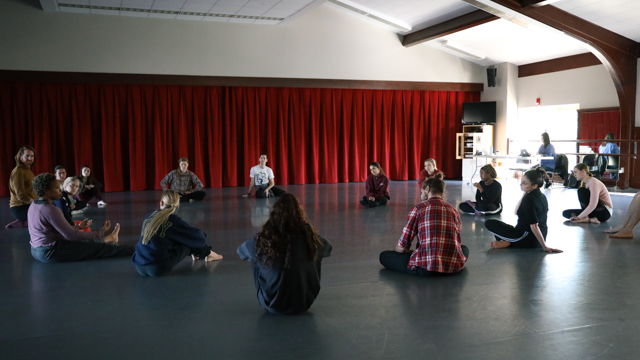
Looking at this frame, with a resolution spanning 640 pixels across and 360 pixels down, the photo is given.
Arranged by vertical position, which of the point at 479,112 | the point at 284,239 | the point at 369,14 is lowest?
the point at 284,239

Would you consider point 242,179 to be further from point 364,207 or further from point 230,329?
point 230,329

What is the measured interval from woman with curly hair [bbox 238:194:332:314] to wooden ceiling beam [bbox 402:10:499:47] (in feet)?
28.0

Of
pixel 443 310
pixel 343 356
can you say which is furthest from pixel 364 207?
pixel 343 356

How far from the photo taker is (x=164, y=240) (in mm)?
4117

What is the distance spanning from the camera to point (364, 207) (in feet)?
27.5

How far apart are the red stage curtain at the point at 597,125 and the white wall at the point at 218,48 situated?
3359mm

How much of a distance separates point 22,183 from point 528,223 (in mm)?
6074

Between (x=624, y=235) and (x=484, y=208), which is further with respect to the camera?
(x=484, y=208)

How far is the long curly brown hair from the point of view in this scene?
121 inches

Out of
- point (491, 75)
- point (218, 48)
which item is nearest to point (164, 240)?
point (218, 48)

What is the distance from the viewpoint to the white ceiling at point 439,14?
31.1 feet

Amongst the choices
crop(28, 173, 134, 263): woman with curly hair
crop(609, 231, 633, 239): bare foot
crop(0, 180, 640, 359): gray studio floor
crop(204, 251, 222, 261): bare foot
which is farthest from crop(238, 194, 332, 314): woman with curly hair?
crop(609, 231, 633, 239): bare foot

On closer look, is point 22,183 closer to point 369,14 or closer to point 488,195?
point 488,195

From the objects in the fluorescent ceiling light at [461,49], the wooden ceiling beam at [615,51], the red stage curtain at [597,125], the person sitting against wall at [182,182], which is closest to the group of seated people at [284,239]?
the person sitting against wall at [182,182]
